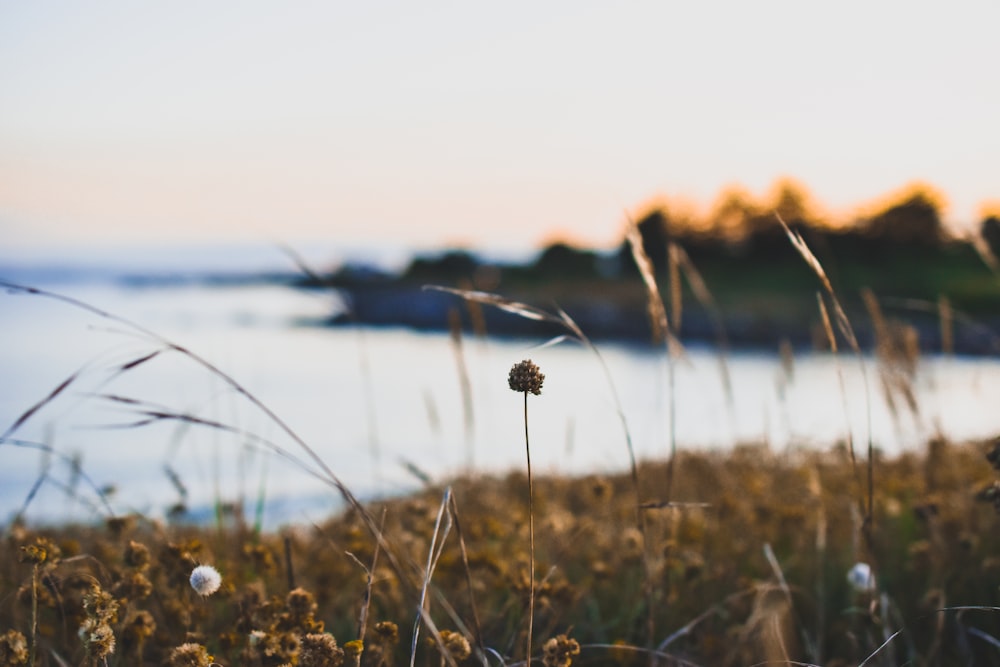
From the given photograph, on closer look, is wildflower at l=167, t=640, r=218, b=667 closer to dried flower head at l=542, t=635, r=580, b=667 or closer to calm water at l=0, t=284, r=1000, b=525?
calm water at l=0, t=284, r=1000, b=525

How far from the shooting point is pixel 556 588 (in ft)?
6.69

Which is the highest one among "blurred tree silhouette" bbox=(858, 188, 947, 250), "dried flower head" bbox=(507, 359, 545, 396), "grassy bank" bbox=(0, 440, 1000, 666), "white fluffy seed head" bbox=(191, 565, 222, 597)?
"blurred tree silhouette" bbox=(858, 188, 947, 250)

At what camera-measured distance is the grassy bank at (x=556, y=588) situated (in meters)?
1.61

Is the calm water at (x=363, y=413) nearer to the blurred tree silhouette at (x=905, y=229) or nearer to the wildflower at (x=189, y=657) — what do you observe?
the wildflower at (x=189, y=657)

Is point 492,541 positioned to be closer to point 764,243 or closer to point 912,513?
point 912,513

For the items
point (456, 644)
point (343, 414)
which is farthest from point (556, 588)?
point (343, 414)

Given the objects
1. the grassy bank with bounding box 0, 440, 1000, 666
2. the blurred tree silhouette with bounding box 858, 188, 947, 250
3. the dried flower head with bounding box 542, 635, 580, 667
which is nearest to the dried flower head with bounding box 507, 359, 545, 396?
the grassy bank with bounding box 0, 440, 1000, 666

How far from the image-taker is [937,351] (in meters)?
29.6

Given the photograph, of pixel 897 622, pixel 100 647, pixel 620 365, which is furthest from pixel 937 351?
pixel 100 647

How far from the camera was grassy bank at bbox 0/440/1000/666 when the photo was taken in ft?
5.29

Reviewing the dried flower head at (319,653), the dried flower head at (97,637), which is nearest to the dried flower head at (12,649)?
the dried flower head at (97,637)

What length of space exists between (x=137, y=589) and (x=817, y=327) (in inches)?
153

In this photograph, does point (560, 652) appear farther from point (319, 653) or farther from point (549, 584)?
point (549, 584)

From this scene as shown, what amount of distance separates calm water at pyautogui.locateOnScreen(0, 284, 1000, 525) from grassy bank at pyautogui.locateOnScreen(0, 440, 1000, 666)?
0.25 meters
